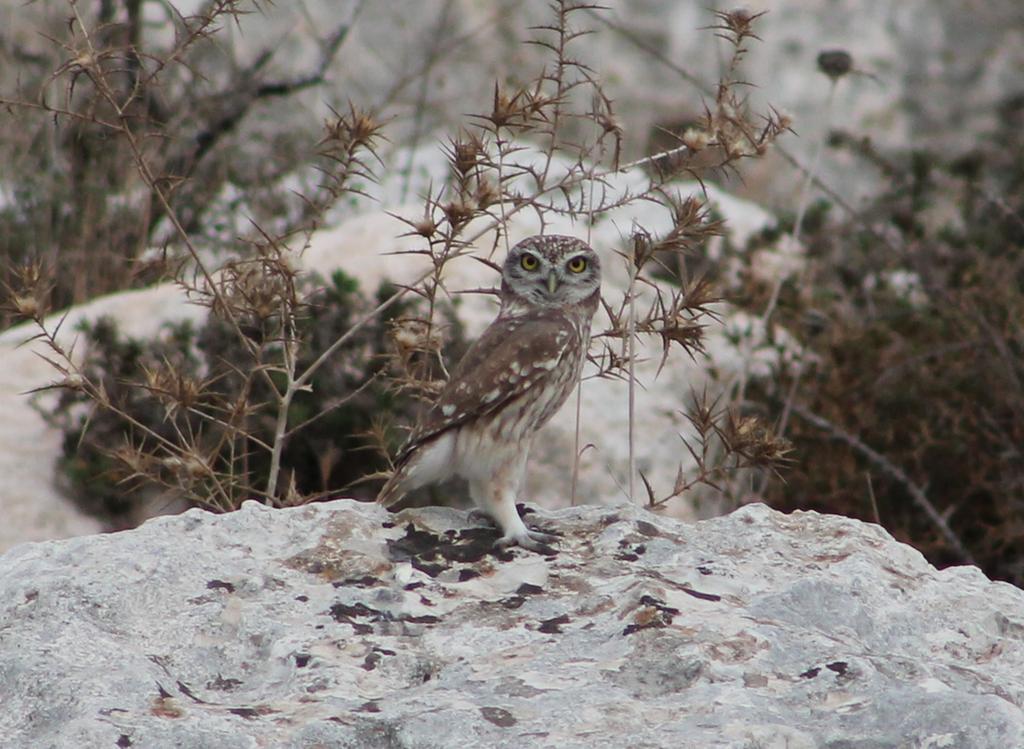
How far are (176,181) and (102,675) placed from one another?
2.20m

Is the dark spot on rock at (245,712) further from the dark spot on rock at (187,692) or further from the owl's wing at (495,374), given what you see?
the owl's wing at (495,374)

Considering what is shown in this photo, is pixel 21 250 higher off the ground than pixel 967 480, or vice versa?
pixel 21 250

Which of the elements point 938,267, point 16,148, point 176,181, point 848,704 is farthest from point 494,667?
point 16,148

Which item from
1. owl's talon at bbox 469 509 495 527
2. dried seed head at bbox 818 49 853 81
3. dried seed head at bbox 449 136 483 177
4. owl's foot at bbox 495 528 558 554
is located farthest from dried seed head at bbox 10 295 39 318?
dried seed head at bbox 818 49 853 81

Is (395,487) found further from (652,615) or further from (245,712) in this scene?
(245,712)

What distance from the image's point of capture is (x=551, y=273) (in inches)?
196

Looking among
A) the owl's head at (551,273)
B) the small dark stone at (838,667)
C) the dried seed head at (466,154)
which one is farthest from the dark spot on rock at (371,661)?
the owl's head at (551,273)

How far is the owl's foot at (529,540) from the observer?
391 centimetres

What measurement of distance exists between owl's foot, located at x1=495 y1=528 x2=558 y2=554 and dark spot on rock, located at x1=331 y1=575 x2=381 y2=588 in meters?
0.44

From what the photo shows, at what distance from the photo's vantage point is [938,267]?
344 inches

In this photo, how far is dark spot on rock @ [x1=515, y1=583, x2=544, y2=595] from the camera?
3598 mm

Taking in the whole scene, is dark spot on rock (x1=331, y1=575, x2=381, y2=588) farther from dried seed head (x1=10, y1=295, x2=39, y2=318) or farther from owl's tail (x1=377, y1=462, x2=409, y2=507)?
dried seed head (x1=10, y1=295, x2=39, y2=318)

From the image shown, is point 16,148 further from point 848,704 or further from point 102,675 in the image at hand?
point 848,704

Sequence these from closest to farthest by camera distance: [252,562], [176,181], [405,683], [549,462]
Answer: [405,683]
[252,562]
[176,181]
[549,462]
